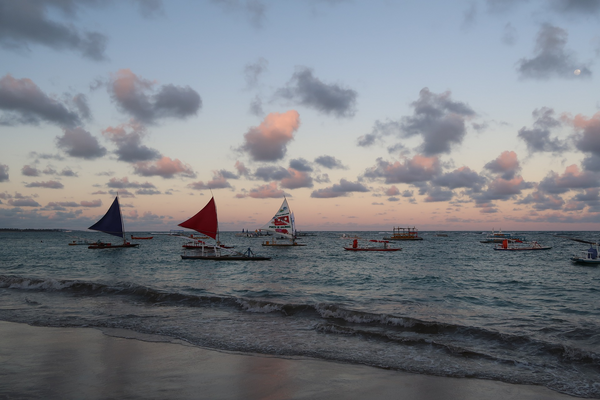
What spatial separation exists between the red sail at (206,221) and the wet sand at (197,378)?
119 ft

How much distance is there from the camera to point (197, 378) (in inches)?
330

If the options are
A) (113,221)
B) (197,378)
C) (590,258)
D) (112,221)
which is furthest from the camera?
(113,221)

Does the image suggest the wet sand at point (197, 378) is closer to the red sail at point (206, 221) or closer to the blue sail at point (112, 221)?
the red sail at point (206, 221)

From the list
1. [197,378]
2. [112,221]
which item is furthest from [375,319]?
[112,221]

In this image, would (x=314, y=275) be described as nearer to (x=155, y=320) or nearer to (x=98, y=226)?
(x=155, y=320)

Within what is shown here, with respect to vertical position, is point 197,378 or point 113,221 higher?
point 113,221

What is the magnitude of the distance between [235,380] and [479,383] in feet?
18.1

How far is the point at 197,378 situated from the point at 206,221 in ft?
132

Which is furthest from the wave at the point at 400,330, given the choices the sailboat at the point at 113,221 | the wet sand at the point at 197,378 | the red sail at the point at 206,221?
the sailboat at the point at 113,221

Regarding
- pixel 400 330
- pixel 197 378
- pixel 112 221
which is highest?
pixel 112 221

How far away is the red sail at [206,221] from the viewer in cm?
4675

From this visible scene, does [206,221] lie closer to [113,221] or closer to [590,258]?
[113,221]

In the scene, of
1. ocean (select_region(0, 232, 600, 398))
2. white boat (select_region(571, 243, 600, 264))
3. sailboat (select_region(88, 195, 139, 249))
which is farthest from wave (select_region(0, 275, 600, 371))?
sailboat (select_region(88, 195, 139, 249))

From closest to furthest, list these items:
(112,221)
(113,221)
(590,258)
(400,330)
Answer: (400,330) → (590,258) → (112,221) → (113,221)
